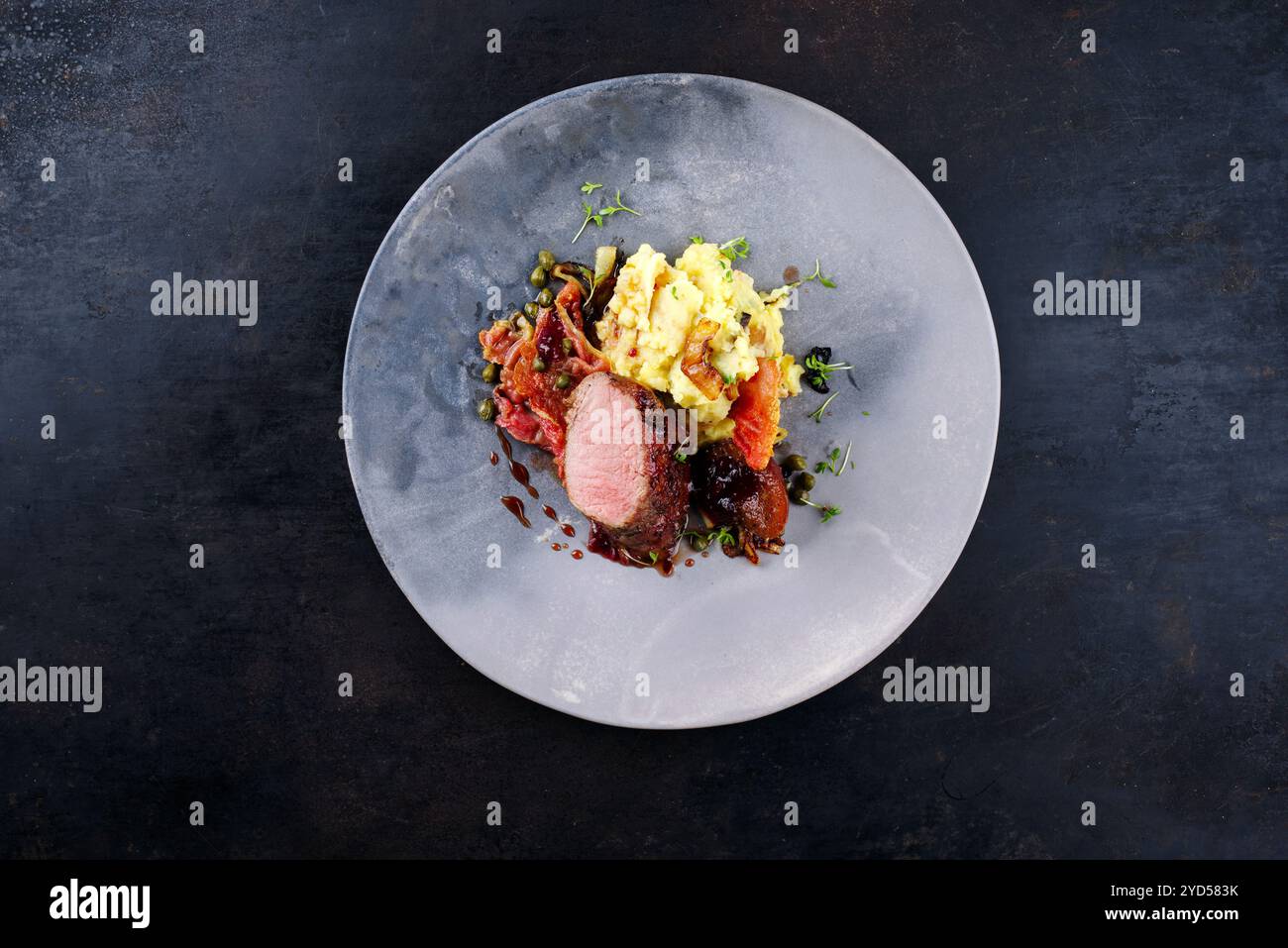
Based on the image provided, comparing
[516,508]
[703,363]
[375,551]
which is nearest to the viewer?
[703,363]

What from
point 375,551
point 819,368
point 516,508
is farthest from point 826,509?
point 375,551

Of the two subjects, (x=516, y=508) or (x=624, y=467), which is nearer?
(x=624, y=467)

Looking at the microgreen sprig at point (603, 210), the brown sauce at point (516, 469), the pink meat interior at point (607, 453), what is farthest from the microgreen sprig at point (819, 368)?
the brown sauce at point (516, 469)

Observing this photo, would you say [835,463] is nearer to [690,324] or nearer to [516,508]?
[690,324]

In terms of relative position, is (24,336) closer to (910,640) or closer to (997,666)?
(910,640)

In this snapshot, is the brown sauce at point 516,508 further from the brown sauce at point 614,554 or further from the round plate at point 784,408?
the brown sauce at point 614,554

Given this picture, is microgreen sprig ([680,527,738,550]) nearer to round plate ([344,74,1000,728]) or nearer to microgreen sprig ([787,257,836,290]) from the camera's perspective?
round plate ([344,74,1000,728])
